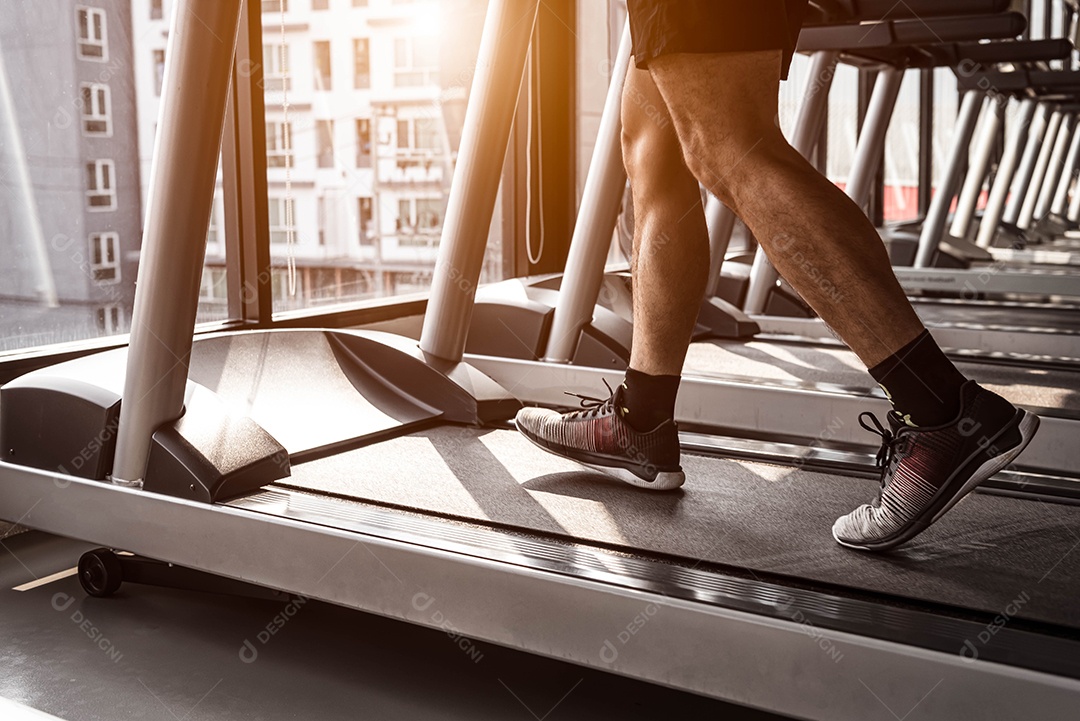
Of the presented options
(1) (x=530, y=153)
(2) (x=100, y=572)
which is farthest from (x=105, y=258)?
(1) (x=530, y=153)

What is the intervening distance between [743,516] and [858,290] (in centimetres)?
44

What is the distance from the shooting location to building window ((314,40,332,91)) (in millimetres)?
3072

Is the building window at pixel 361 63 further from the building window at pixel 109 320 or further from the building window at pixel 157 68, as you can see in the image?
the building window at pixel 109 320

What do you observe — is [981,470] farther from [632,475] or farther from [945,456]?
[632,475]

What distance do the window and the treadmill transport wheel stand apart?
1.70 metres

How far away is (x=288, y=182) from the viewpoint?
2.96 meters

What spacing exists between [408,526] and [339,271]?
76.8 inches

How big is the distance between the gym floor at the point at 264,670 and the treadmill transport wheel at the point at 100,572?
0.03 m

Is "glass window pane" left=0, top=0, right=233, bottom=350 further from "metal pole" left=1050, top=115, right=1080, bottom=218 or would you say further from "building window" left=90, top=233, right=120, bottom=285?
"metal pole" left=1050, top=115, right=1080, bottom=218

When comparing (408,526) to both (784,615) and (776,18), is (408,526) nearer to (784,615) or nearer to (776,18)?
(784,615)

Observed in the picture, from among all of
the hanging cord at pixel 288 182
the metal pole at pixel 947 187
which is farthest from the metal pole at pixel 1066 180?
the hanging cord at pixel 288 182

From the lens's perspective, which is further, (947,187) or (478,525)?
(947,187)

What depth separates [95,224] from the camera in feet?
7.64

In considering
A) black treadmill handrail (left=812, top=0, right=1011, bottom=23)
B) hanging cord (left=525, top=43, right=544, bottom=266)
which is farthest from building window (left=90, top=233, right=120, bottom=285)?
hanging cord (left=525, top=43, right=544, bottom=266)
